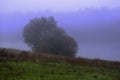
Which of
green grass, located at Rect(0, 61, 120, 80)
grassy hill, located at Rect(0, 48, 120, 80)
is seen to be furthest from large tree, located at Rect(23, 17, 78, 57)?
green grass, located at Rect(0, 61, 120, 80)

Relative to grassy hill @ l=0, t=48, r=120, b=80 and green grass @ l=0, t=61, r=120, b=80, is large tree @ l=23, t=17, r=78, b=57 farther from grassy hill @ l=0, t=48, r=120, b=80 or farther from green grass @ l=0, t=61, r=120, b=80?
green grass @ l=0, t=61, r=120, b=80

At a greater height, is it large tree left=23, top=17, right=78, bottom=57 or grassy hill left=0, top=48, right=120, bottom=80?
large tree left=23, top=17, right=78, bottom=57

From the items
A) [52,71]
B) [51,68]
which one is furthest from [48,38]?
[52,71]

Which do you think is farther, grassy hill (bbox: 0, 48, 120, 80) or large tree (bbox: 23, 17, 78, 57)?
large tree (bbox: 23, 17, 78, 57)

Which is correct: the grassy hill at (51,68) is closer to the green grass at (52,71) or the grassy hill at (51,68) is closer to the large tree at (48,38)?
the green grass at (52,71)

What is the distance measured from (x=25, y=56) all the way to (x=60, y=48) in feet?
100

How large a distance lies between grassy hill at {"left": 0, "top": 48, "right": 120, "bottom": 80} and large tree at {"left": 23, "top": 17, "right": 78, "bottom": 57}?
28.1 metres

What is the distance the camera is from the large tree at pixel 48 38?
2899 inches

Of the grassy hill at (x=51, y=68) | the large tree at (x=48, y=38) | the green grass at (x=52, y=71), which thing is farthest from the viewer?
the large tree at (x=48, y=38)

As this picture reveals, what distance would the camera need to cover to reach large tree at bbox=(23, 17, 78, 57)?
2899 inches

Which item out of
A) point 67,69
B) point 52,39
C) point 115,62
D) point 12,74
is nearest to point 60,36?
point 52,39

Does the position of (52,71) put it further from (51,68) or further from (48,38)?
(48,38)

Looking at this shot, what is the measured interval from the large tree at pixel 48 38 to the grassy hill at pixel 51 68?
28.1m

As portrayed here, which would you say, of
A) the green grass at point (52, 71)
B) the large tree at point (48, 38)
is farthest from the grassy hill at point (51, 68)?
the large tree at point (48, 38)
